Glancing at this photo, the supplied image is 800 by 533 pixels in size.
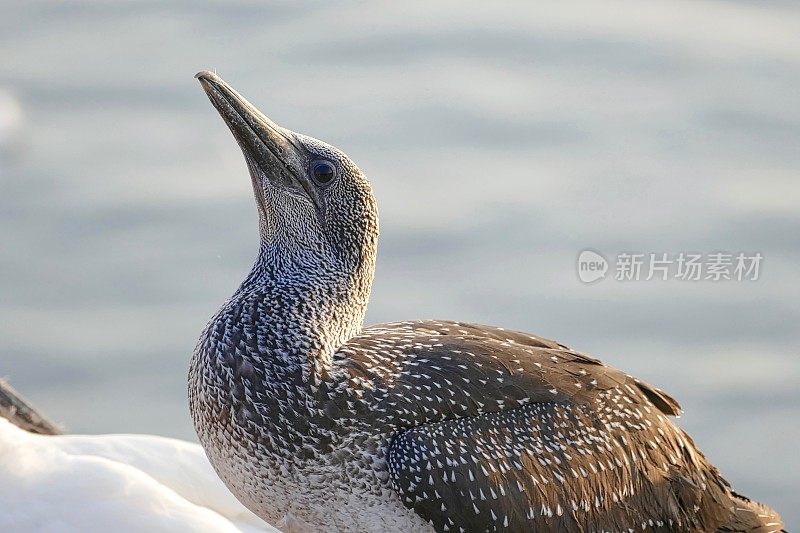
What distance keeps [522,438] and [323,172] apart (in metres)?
0.99

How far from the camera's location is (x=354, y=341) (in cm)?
498

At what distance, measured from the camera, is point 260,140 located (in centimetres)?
494

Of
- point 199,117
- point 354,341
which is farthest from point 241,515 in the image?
point 199,117

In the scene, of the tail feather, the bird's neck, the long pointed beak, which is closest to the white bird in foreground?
the bird's neck

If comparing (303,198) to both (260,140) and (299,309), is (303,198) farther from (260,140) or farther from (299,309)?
(299,309)

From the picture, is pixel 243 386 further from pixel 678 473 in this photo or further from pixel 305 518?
pixel 678 473

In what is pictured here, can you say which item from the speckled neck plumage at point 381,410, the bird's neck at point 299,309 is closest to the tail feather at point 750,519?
the speckled neck plumage at point 381,410

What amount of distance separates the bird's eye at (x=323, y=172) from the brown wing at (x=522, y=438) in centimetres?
49

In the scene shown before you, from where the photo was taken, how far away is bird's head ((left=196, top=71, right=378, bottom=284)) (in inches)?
195

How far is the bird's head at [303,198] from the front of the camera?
495cm

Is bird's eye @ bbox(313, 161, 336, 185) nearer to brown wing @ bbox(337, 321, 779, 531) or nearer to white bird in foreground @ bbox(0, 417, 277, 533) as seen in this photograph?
brown wing @ bbox(337, 321, 779, 531)

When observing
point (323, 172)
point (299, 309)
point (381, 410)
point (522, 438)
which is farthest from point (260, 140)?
point (522, 438)

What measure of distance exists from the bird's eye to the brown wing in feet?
1.60

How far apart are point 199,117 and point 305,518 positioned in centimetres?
358
